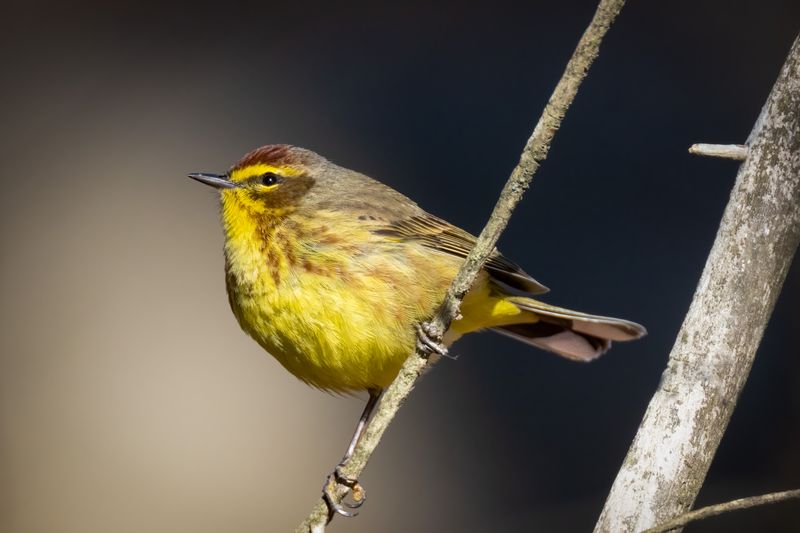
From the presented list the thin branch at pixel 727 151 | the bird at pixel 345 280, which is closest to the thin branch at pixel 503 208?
the bird at pixel 345 280

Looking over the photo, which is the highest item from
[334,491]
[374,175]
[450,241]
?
[374,175]

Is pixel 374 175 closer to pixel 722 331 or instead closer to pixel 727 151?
pixel 727 151

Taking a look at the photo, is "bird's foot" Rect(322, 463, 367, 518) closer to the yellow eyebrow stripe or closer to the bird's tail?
the bird's tail

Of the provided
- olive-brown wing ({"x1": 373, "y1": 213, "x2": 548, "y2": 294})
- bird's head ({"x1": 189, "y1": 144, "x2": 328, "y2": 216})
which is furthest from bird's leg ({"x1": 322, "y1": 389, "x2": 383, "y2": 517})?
bird's head ({"x1": 189, "y1": 144, "x2": 328, "y2": 216})

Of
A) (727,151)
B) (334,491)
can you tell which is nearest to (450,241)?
(334,491)

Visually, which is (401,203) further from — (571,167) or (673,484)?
(571,167)

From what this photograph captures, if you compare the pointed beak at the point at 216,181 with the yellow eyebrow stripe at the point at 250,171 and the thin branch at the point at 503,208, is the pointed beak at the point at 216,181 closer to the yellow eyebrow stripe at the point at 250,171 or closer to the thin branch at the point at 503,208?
the yellow eyebrow stripe at the point at 250,171
